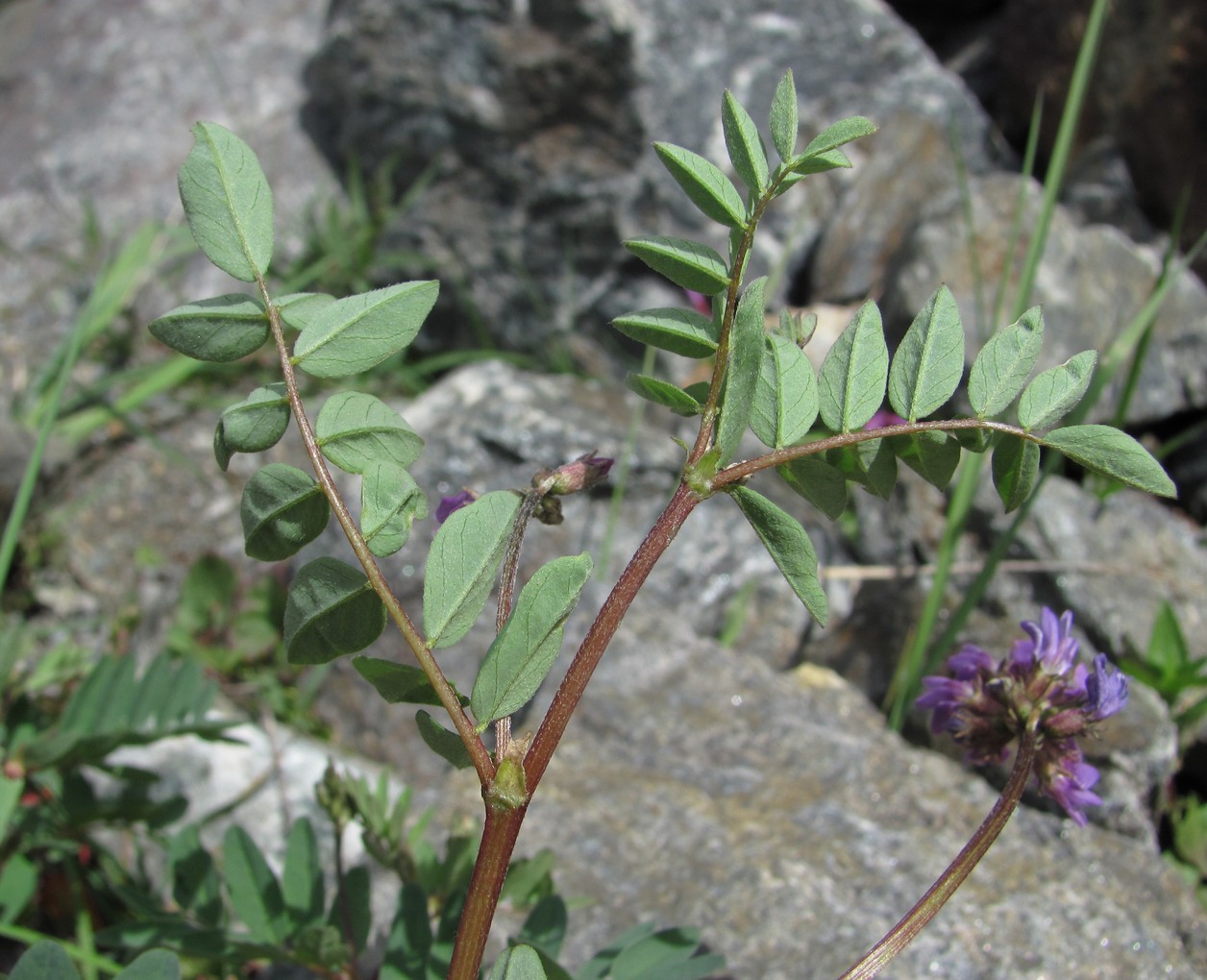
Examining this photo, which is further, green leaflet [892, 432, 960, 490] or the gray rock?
the gray rock

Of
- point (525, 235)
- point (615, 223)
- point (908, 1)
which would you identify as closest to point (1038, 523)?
point (615, 223)

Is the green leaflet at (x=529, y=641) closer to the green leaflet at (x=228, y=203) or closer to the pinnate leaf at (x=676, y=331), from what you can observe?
the pinnate leaf at (x=676, y=331)

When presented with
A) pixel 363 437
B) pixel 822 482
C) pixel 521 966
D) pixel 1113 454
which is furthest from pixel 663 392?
pixel 521 966

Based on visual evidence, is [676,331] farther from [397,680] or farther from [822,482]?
[397,680]

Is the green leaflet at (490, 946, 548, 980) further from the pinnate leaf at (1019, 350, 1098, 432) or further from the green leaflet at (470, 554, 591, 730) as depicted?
the pinnate leaf at (1019, 350, 1098, 432)

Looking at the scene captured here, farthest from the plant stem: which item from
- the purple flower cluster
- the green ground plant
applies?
the purple flower cluster
